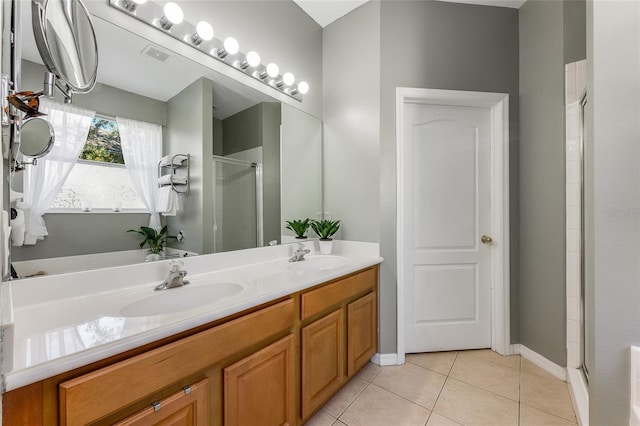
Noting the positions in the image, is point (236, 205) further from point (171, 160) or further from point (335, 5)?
point (335, 5)

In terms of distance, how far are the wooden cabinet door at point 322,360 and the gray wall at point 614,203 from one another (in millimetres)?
1031

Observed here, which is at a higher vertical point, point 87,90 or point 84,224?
point 87,90

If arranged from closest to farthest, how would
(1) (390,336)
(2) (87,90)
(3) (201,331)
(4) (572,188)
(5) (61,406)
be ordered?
(5) (61,406) → (3) (201,331) → (2) (87,90) → (4) (572,188) → (1) (390,336)

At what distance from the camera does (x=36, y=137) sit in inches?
37.1

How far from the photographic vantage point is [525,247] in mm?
2123

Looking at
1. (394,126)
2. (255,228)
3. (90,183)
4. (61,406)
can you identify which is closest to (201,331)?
(61,406)

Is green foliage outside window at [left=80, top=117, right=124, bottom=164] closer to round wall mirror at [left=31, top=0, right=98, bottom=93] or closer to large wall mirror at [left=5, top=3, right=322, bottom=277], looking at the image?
large wall mirror at [left=5, top=3, right=322, bottom=277]

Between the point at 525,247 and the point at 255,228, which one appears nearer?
the point at 255,228

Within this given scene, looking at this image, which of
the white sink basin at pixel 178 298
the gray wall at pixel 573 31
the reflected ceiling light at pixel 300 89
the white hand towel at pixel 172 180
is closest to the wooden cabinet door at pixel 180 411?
the white sink basin at pixel 178 298

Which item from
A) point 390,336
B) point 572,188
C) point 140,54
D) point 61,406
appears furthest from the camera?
point 390,336

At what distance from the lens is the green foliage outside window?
3.63 feet

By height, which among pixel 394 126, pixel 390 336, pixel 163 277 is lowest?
pixel 390 336

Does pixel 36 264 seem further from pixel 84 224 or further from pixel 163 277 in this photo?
pixel 163 277

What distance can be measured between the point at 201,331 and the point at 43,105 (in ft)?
3.26
